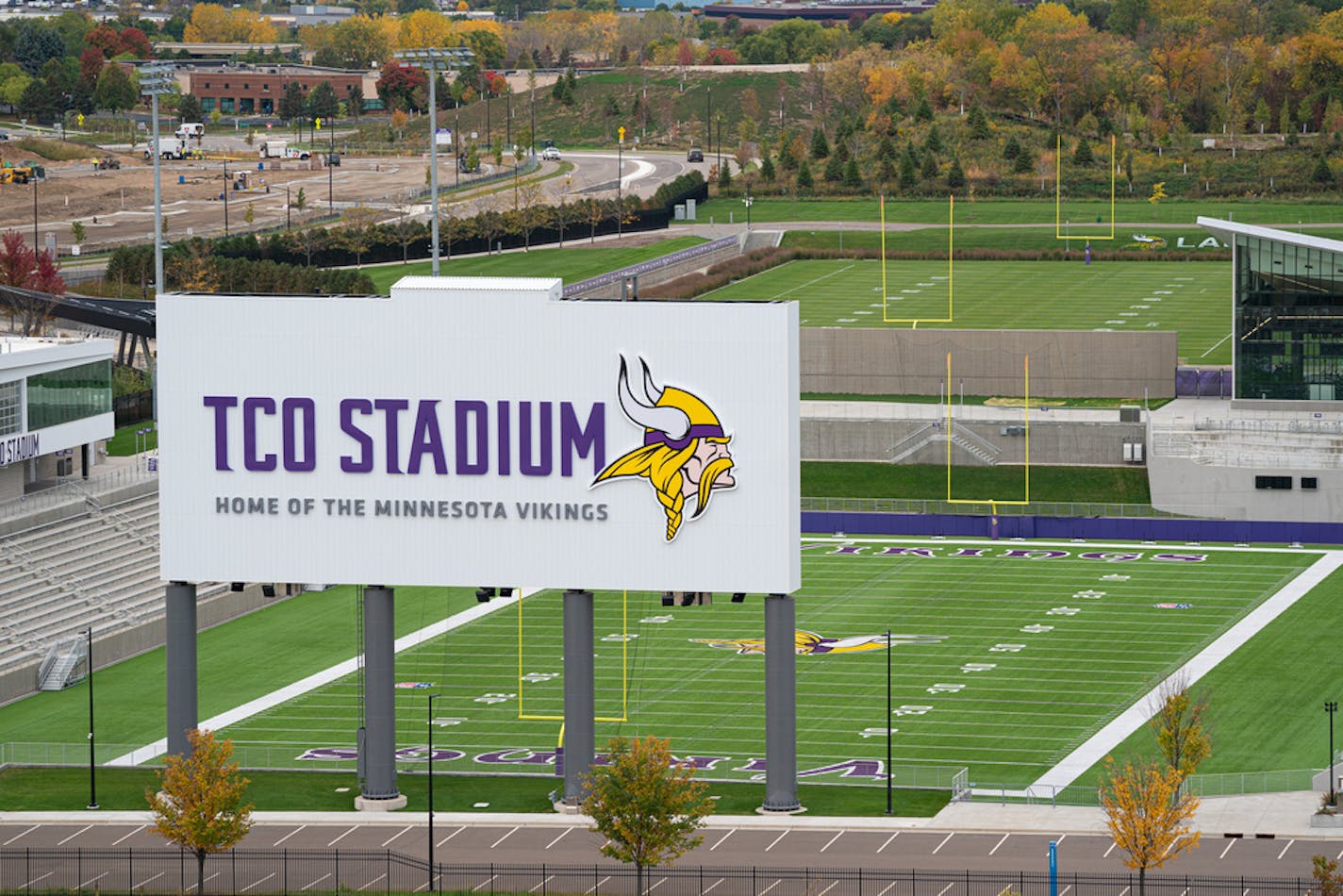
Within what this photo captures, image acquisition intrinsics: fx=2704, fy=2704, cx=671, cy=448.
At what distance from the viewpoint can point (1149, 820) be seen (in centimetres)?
5934

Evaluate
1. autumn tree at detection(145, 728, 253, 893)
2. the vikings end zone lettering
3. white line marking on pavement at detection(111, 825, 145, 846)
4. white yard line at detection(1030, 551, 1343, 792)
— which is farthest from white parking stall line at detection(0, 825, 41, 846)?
white yard line at detection(1030, 551, 1343, 792)

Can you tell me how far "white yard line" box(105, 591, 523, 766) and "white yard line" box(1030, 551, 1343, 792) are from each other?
2156 cm

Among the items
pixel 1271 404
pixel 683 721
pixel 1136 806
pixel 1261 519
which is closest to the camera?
pixel 1136 806

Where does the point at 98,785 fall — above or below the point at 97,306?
below

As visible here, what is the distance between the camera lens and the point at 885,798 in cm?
6906

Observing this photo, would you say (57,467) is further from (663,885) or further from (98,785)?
(663,885)

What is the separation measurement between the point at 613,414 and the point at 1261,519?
49.9 metres

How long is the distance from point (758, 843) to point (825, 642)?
25.4 metres

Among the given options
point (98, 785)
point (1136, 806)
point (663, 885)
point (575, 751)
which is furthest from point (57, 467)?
point (1136, 806)

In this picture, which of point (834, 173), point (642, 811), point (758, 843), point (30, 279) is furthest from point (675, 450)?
point (834, 173)

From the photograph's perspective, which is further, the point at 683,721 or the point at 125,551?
the point at 125,551

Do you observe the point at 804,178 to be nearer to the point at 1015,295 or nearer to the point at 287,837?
the point at 1015,295

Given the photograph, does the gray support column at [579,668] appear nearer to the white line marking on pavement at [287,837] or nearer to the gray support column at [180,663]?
the white line marking on pavement at [287,837]

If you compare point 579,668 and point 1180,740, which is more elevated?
point 579,668
